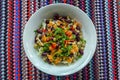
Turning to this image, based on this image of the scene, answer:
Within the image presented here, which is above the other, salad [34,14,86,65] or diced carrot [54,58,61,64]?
salad [34,14,86,65]

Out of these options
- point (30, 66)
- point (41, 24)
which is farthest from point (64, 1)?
point (30, 66)

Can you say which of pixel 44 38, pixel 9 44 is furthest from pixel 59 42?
pixel 9 44

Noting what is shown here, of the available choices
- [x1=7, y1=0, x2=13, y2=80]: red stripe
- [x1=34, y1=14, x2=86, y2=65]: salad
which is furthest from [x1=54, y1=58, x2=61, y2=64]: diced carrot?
[x1=7, y1=0, x2=13, y2=80]: red stripe

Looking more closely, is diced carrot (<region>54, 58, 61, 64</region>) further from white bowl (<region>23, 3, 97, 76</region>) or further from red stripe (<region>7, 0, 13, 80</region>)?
red stripe (<region>7, 0, 13, 80</region>)

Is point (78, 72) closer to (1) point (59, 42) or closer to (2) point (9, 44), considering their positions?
(1) point (59, 42)

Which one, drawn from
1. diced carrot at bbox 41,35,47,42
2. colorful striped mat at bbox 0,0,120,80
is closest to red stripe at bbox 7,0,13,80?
colorful striped mat at bbox 0,0,120,80
